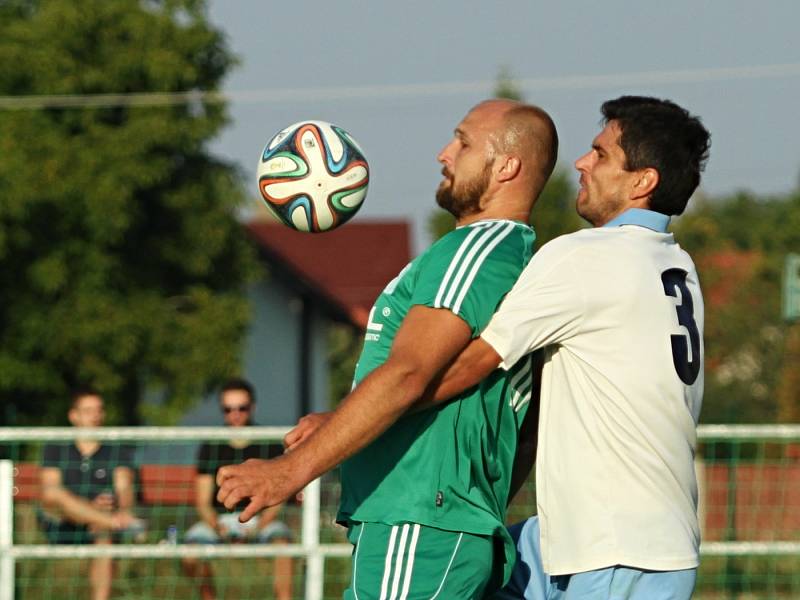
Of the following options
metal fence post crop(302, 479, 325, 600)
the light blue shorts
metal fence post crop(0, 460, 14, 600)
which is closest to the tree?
metal fence post crop(0, 460, 14, 600)

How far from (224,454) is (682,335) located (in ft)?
19.8

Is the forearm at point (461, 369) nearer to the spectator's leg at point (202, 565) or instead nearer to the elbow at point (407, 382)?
the elbow at point (407, 382)

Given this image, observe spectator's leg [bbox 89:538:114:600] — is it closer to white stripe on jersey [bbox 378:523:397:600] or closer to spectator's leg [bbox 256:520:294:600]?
spectator's leg [bbox 256:520:294:600]

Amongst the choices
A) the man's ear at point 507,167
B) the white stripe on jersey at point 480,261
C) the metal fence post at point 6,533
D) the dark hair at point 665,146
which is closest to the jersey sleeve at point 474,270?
the white stripe on jersey at point 480,261

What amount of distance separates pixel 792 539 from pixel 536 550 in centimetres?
819

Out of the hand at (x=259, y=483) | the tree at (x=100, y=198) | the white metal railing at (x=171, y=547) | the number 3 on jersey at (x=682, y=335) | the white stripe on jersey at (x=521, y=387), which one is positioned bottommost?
the white metal railing at (x=171, y=547)

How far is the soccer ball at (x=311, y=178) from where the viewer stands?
4805mm

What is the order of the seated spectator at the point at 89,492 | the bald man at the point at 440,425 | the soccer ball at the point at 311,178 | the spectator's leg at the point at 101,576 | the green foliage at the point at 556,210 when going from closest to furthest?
the bald man at the point at 440,425 → the soccer ball at the point at 311,178 → the spectator's leg at the point at 101,576 → the seated spectator at the point at 89,492 → the green foliage at the point at 556,210

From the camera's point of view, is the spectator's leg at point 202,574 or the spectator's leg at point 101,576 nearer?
the spectator's leg at point 101,576

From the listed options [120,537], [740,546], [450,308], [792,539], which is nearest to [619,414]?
[450,308]

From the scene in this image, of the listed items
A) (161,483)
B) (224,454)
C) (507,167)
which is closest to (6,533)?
(224,454)

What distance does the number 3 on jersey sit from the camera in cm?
402

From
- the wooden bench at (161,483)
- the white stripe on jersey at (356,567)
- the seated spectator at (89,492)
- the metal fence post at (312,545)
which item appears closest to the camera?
the white stripe on jersey at (356,567)

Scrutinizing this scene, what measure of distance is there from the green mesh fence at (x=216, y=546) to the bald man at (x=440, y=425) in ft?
13.9
